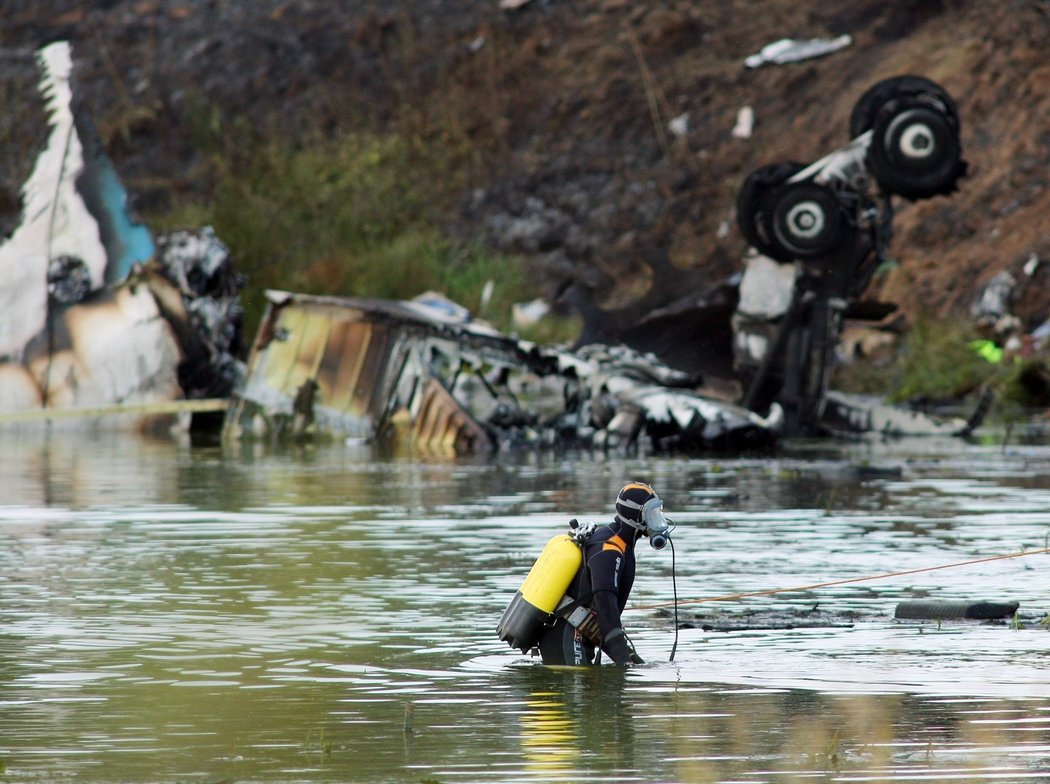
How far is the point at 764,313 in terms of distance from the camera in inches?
1273

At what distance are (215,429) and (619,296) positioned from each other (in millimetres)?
32742

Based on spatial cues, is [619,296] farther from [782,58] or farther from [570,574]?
[570,574]

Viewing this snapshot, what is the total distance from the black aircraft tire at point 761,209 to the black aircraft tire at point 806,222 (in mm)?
93

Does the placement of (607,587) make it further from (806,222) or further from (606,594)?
(806,222)

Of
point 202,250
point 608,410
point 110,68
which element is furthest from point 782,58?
point 608,410

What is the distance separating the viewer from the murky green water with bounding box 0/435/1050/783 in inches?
326

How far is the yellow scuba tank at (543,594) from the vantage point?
1070cm

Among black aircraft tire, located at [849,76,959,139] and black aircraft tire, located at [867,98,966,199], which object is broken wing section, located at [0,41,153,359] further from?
black aircraft tire, located at [867,98,966,199]

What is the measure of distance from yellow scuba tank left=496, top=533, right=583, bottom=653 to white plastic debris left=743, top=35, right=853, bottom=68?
6498 cm

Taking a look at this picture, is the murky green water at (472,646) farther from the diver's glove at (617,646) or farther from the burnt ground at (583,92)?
the burnt ground at (583,92)

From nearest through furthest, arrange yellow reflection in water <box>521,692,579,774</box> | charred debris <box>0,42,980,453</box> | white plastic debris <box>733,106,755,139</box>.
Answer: yellow reflection in water <box>521,692,579,774</box>
charred debris <box>0,42,980,453</box>
white plastic debris <box>733,106,755,139</box>

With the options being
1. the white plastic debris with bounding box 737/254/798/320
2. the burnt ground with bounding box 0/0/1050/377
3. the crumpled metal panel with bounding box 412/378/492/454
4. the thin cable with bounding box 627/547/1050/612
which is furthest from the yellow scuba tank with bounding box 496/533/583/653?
the burnt ground with bounding box 0/0/1050/377

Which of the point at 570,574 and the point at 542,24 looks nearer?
the point at 570,574

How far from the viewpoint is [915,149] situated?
30.6 meters
